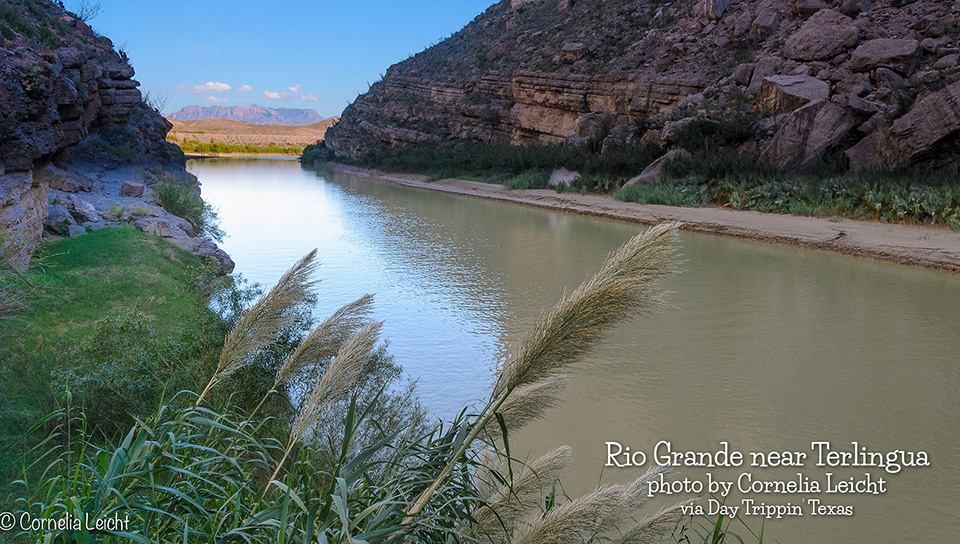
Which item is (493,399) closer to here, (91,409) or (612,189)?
(91,409)

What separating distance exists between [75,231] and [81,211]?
1052 millimetres

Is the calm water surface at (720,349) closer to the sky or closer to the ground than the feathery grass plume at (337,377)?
closer to the ground

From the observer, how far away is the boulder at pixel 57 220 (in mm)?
8320

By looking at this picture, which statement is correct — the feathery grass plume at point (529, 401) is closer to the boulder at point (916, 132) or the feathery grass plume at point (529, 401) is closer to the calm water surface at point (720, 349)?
the calm water surface at point (720, 349)

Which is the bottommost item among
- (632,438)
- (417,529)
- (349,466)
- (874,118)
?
(632,438)

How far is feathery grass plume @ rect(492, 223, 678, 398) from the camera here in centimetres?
134

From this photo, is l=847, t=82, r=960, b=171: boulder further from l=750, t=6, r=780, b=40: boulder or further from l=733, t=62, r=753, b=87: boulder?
l=750, t=6, r=780, b=40: boulder

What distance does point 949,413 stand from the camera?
5.16 m

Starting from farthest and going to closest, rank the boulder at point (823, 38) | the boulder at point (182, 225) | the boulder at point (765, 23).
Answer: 1. the boulder at point (765, 23)
2. the boulder at point (823, 38)
3. the boulder at point (182, 225)

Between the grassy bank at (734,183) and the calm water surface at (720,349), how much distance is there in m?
2.56

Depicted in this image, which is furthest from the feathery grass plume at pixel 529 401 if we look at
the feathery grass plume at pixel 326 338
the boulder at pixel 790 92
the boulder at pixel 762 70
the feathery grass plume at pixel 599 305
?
the boulder at pixel 762 70

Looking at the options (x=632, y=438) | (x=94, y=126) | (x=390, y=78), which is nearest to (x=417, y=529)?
(x=632, y=438)

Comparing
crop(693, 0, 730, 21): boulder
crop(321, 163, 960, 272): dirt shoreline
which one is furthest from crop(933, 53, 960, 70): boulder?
crop(693, 0, 730, 21): boulder

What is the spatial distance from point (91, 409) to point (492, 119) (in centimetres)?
3263
